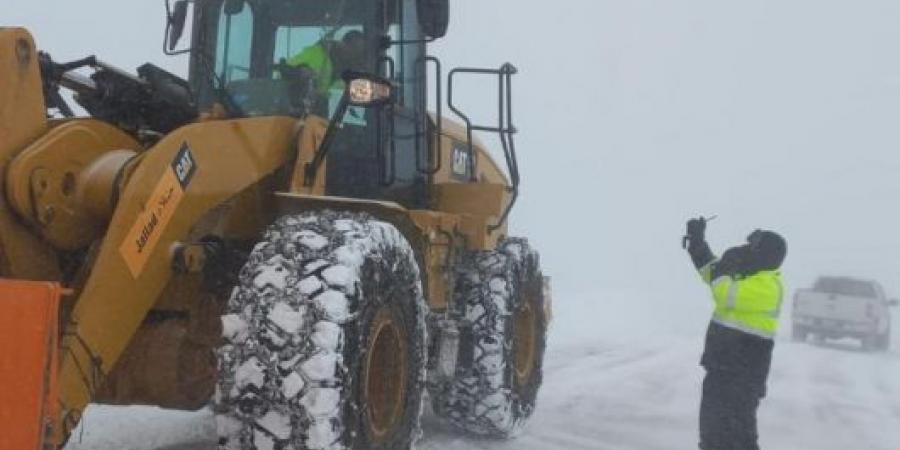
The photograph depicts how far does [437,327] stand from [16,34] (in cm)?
302

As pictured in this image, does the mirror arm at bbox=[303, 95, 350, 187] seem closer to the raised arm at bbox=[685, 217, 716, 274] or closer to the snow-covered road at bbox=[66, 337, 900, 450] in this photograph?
the snow-covered road at bbox=[66, 337, 900, 450]

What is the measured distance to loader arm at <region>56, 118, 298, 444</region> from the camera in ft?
10.5

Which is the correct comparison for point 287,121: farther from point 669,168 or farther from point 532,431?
point 669,168

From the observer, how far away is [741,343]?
5980 millimetres

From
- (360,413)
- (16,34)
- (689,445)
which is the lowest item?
(689,445)

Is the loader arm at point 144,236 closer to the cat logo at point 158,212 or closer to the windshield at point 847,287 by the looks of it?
the cat logo at point 158,212

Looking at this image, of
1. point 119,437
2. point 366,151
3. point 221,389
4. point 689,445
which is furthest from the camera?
point 689,445

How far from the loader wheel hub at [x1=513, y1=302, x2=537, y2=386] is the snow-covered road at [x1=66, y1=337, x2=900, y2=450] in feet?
1.33

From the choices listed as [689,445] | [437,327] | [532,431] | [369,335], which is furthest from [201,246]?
[689,445]

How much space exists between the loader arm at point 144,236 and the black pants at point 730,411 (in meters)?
3.30

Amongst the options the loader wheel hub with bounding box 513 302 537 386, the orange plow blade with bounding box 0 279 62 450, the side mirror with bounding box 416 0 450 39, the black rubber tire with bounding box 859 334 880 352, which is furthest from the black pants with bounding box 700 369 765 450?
the black rubber tire with bounding box 859 334 880 352

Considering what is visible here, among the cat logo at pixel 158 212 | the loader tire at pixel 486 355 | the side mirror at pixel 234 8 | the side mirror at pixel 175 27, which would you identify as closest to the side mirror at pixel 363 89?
the cat logo at pixel 158 212

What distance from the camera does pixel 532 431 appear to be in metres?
6.96

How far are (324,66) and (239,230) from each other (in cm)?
109
